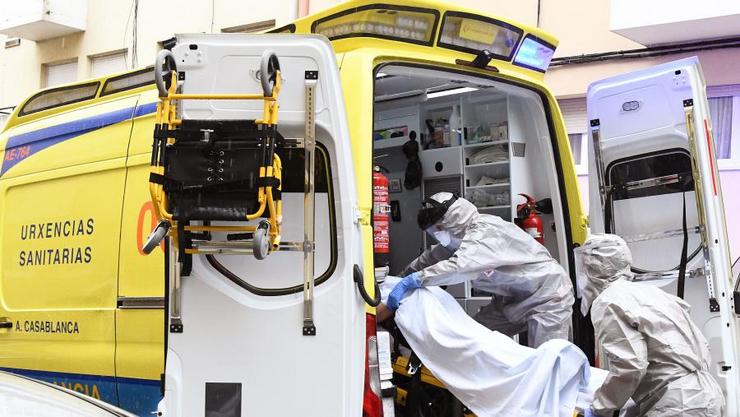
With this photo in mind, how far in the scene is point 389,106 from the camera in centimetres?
580

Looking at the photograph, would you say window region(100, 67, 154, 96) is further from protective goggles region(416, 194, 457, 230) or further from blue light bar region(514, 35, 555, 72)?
blue light bar region(514, 35, 555, 72)

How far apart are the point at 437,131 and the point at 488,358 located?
228 cm

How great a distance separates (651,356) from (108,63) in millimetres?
12713

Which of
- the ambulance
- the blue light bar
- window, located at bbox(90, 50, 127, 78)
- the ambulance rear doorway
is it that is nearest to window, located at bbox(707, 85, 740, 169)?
the ambulance rear doorway

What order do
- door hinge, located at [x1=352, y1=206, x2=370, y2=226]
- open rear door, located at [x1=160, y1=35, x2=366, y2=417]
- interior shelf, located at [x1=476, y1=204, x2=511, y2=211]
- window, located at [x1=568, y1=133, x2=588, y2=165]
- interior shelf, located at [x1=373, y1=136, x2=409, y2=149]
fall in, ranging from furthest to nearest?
1. window, located at [x1=568, y1=133, x2=588, y2=165]
2. interior shelf, located at [x1=373, y1=136, x2=409, y2=149]
3. interior shelf, located at [x1=476, y1=204, x2=511, y2=211]
4. door hinge, located at [x1=352, y1=206, x2=370, y2=226]
5. open rear door, located at [x1=160, y1=35, x2=366, y2=417]

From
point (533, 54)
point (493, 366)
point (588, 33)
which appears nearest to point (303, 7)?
point (588, 33)

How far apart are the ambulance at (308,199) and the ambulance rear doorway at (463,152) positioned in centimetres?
2

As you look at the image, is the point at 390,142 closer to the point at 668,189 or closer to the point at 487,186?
the point at 487,186

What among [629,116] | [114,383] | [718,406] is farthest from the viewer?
[629,116]

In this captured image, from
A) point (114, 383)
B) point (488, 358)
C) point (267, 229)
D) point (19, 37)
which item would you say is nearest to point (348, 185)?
point (267, 229)

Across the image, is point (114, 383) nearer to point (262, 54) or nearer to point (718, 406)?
point (262, 54)

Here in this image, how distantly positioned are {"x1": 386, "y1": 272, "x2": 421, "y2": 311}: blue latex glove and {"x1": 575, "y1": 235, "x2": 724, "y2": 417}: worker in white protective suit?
0.92 meters

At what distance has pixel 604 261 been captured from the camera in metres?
3.89

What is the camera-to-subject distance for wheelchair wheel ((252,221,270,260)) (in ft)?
9.05
